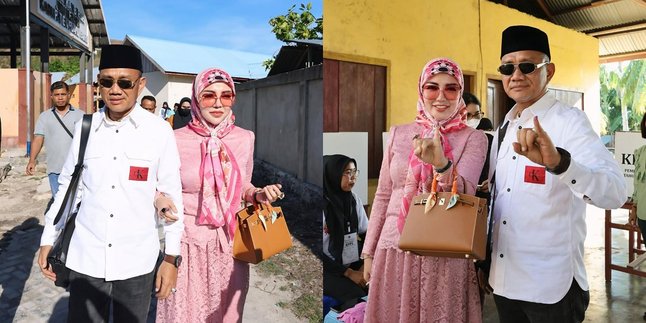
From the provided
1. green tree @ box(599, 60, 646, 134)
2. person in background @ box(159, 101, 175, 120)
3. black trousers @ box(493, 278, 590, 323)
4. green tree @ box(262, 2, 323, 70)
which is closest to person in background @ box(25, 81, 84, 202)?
person in background @ box(159, 101, 175, 120)

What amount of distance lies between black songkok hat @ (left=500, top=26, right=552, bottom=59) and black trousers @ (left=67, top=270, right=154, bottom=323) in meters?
1.37

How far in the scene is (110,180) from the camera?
1581mm

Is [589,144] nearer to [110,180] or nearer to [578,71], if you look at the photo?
[578,71]

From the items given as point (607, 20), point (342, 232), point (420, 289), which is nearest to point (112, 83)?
point (342, 232)

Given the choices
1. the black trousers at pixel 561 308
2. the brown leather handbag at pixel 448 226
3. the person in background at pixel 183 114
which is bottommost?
the black trousers at pixel 561 308

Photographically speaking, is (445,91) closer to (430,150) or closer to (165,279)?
(430,150)

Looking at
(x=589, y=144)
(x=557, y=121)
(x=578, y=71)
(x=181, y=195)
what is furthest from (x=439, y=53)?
(x=181, y=195)

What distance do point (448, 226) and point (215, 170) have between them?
816 millimetres

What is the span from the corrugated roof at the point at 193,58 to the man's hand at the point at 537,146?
1145mm

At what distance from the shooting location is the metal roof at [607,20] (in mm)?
2127

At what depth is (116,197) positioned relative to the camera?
158cm

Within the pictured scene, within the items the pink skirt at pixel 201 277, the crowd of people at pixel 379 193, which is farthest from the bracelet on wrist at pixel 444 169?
the pink skirt at pixel 201 277

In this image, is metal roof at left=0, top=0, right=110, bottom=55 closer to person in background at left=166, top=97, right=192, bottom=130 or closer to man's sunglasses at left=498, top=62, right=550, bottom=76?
person in background at left=166, top=97, right=192, bottom=130

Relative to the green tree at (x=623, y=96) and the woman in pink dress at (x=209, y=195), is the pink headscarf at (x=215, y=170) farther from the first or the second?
the green tree at (x=623, y=96)
